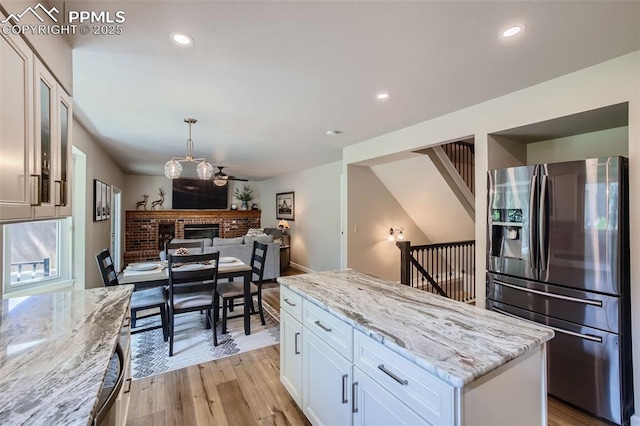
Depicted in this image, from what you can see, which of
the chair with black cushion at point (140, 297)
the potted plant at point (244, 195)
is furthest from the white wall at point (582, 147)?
the potted plant at point (244, 195)

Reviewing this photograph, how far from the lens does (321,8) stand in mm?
1463

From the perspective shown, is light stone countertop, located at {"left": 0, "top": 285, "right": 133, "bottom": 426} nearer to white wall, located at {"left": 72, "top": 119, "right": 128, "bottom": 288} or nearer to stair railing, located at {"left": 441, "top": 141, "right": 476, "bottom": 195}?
white wall, located at {"left": 72, "top": 119, "right": 128, "bottom": 288}

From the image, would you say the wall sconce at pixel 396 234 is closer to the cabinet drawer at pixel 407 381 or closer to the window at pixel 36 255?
the cabinet drawer at pixel 407 381

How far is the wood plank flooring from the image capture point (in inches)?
79.7

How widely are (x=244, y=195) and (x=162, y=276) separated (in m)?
6.40

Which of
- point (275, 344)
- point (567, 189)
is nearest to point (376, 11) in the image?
point (567, 189)

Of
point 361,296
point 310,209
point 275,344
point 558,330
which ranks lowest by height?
point 275,344

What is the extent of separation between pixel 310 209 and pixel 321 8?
5491mm

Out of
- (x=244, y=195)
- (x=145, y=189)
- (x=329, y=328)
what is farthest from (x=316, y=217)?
(x=145, y=189)

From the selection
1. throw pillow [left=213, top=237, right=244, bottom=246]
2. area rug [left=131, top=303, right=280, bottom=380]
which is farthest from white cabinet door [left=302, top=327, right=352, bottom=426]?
throw pillow [left=213, top=237, right=244, bottom=246]

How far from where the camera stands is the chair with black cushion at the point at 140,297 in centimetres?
285

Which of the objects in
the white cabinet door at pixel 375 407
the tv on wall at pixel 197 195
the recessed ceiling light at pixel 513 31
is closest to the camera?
the white cabinet door at pixel 375 407

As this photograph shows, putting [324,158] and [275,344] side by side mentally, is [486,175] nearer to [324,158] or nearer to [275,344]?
[275,344]

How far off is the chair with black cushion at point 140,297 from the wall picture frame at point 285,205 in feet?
14.8
